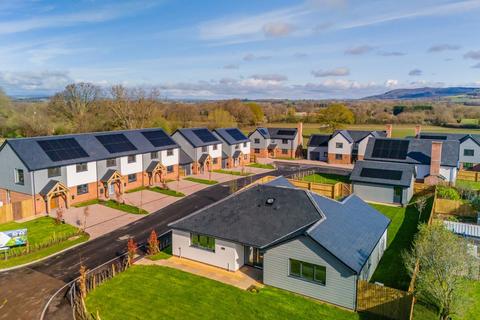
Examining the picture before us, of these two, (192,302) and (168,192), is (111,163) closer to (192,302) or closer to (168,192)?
(168,192)

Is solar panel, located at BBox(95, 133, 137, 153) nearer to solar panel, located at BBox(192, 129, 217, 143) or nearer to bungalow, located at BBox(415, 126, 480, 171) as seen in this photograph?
solar panel, located at BBox(192, 129, 217, 143)

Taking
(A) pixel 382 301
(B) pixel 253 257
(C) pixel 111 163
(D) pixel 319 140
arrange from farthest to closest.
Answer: (D) pixel 319 140, (C) pixel 111 163, (B) pixel 253 257, (A) pixel 382 301

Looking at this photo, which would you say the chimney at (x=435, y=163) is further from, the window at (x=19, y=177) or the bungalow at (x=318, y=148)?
the window at (x=19, y=177)

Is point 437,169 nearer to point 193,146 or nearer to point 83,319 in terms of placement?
point 193,146

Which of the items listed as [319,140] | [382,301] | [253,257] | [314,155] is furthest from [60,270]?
[319,140]

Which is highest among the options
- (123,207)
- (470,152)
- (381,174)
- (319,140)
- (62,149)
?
(62,149)

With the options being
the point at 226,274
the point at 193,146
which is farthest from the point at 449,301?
the point at 193,146
